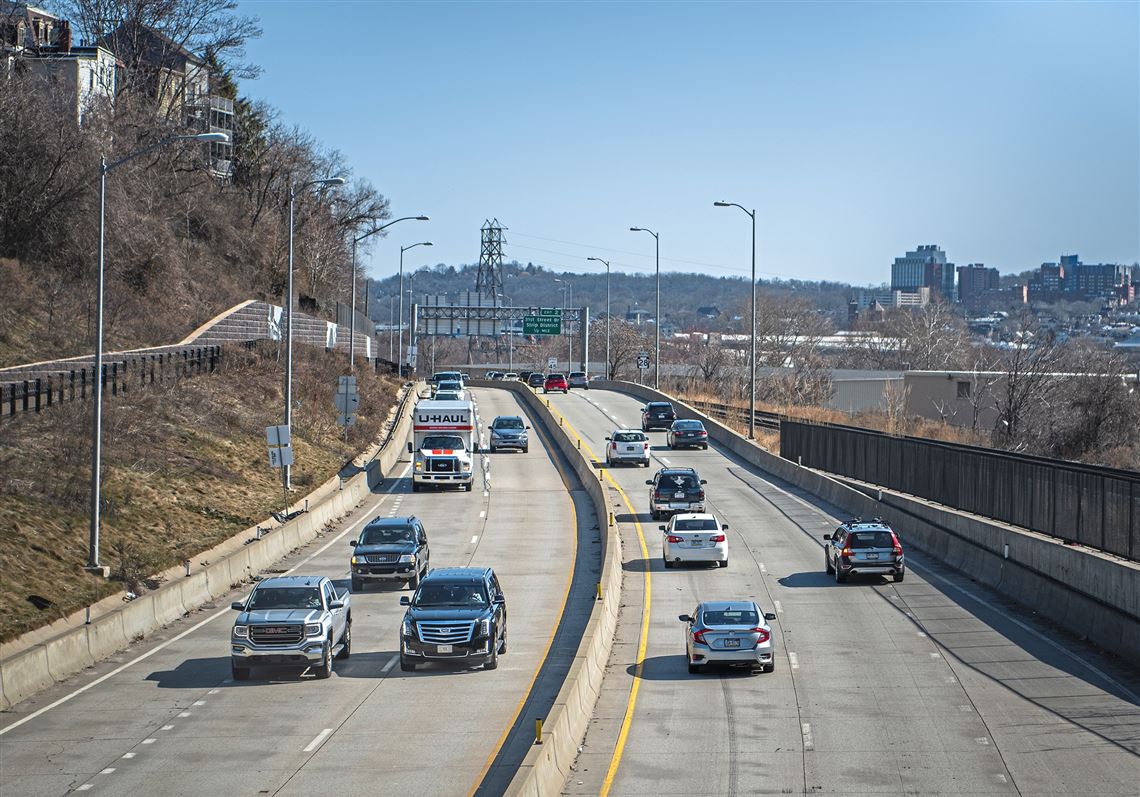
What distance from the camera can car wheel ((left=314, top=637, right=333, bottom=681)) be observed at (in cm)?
2338

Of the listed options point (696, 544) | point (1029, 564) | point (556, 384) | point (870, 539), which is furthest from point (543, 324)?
point (1029, 564)

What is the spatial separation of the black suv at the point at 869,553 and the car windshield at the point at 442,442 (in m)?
22.1

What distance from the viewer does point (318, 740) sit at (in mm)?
18969

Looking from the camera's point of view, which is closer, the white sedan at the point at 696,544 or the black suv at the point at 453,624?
the black suv at the point at 453,624

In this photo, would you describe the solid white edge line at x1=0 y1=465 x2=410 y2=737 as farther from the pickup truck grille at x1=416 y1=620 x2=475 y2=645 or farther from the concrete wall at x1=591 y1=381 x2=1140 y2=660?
the concrete wall at x1=591 y1=381 x2=1140 y2=660

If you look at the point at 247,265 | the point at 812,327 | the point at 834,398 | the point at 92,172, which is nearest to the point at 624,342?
the point at 812,327

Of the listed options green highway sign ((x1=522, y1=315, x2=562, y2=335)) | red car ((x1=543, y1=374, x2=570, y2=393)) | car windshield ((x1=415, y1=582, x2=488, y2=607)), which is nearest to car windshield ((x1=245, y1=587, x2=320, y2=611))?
car windshield ((x1=415, y1=582, x2=488, y2=607))

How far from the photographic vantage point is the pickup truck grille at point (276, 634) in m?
23.1

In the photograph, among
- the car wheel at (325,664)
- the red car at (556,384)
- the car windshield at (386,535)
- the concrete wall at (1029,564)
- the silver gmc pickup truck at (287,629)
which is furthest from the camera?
the red car at (556,384)

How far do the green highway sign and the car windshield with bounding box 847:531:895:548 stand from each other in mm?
97377

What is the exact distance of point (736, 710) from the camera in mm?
21156

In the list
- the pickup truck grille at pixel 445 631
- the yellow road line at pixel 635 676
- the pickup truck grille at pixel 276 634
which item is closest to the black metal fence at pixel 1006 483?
the yellow road line at pixel 635 676

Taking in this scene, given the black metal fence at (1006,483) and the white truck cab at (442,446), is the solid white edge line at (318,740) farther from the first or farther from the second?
the white truck cab at (442,446)

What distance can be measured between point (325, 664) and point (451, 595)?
2.69 metres
